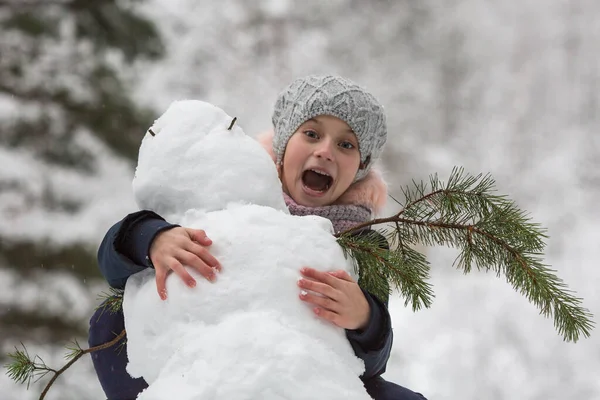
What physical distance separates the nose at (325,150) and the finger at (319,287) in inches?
14.7

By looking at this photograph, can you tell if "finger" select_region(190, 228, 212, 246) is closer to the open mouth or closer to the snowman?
the snowman

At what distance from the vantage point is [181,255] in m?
0.63

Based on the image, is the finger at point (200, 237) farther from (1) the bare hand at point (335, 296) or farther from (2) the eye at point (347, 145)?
(2) the eye at point (347, 145)

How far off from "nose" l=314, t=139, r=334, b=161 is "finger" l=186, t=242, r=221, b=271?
0.39 m

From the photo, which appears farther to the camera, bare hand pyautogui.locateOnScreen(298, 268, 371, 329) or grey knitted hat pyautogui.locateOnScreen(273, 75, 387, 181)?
grey knitted hat pyautogui.locateOnScreen(273, 75, 387, 181)

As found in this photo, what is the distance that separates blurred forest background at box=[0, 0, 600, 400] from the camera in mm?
2365

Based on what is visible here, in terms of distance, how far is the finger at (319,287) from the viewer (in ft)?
2.04

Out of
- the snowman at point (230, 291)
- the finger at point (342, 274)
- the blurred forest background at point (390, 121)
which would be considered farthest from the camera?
the blurred forest background at point (390, 121)

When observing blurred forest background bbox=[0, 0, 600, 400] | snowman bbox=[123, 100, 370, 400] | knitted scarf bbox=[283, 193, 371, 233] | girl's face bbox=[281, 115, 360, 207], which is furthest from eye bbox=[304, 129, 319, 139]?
blurred forest background bbox=[0, 0, 600, 400]

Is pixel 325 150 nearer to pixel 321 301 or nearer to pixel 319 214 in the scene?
pixel 319 214

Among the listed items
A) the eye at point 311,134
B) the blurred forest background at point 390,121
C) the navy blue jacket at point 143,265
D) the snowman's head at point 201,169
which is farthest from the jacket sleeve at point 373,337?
the blurred forest background at point 390,121

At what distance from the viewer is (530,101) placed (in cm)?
464

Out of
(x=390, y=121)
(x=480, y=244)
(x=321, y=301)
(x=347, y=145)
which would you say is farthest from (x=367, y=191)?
(x=390, y=121)

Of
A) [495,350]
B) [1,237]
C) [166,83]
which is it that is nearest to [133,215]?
[1,237]
